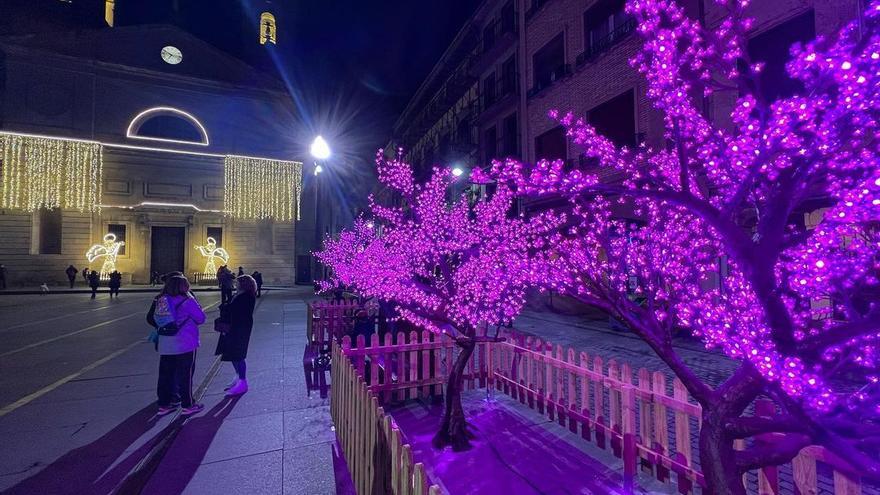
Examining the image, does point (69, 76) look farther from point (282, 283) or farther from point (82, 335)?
point (82, 335)

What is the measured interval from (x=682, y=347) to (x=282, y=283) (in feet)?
100

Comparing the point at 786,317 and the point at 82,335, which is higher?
the point at 786,317

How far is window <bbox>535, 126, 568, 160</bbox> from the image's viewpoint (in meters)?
15.2

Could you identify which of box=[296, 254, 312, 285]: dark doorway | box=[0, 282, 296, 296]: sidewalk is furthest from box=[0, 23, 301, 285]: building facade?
box=[0, 282, 296, 296]: sidewalk

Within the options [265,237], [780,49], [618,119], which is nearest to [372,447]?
[780,49]

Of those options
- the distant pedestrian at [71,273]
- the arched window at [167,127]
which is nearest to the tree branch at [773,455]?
the distant pedestrian at [71,273]

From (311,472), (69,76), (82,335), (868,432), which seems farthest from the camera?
(69,76)

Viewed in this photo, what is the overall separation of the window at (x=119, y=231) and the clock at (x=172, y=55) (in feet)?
47.0

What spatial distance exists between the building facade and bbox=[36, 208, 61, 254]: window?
74mm

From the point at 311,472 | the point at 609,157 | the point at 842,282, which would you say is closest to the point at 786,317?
the point at 842,282

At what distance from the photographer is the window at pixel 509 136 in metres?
18.6

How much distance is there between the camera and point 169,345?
16.6ft

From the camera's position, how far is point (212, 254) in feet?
99.8

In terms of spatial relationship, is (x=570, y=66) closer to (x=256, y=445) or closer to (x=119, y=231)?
(x=256, y=445)
